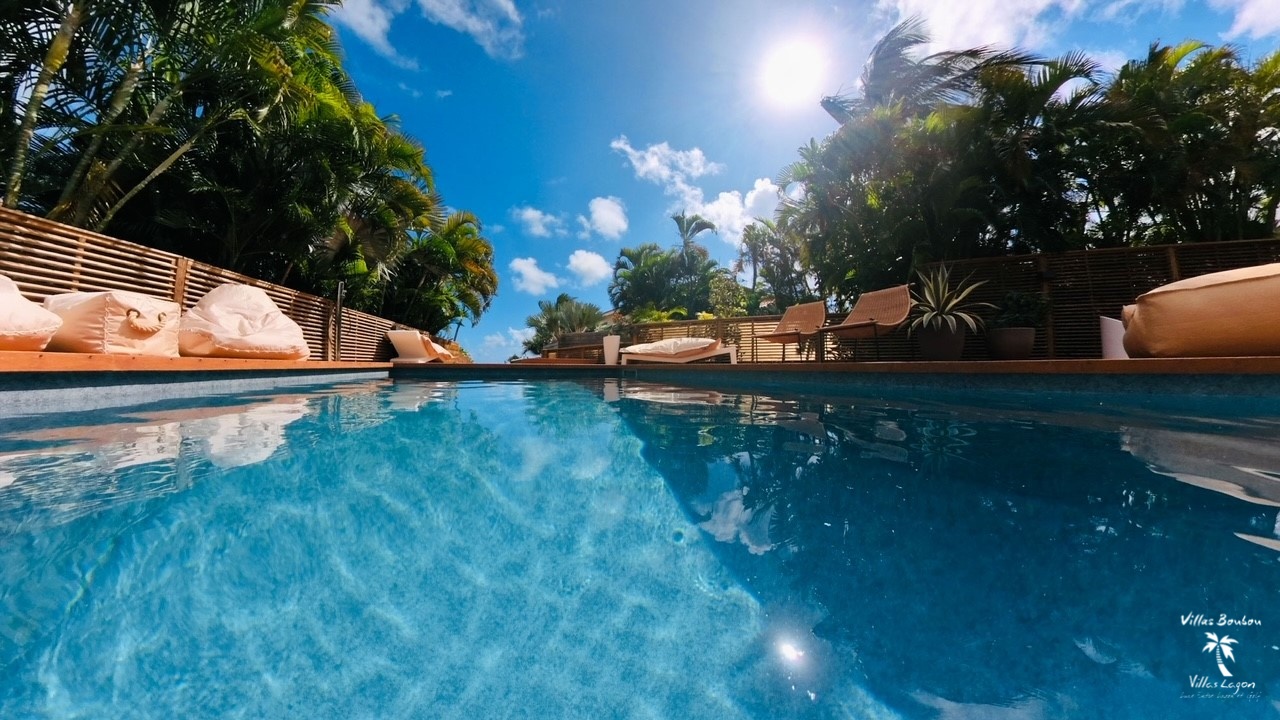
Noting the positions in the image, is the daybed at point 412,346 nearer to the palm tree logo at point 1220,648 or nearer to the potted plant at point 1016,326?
the potted plant at point 1016,326

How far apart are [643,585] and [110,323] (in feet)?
16.9

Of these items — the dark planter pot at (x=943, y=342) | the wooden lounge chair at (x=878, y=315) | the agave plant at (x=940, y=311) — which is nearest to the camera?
the agave plant at (x=940, y=311)

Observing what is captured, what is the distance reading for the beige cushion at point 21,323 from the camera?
9.73 ft

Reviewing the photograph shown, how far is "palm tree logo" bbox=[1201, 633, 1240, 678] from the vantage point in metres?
0.78

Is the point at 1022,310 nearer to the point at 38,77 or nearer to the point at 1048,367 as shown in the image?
the point at 1048,367

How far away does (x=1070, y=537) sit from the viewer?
1.18m

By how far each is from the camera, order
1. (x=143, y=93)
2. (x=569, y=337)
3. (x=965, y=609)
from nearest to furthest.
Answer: (x=965, y=609), (x=143, y=93), (x=569, y=337)

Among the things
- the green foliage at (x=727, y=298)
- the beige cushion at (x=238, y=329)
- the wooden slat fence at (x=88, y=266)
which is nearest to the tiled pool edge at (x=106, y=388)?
the beige cushion at (x=238, y=329)

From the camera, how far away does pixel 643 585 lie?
106cm

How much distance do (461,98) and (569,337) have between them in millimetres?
10815

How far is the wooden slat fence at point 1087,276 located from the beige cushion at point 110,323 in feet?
31.6

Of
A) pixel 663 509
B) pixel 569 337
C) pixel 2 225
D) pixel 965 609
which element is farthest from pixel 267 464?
pixel 569 337

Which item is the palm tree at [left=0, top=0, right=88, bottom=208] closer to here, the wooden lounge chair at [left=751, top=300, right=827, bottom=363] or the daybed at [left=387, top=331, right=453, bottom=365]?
the daybed at [left=387, top=331, right=453, bottom=365]

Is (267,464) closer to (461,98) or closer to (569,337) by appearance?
(569,337)
